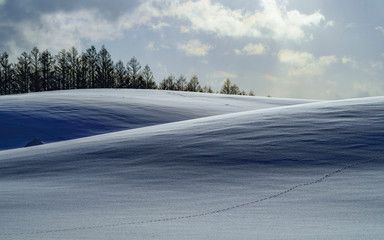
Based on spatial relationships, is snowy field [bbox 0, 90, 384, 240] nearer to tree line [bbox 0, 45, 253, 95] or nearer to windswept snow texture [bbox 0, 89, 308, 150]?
windswept snow texture [bbox 0, 89, 308, 150]

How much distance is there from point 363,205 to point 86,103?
424 inches

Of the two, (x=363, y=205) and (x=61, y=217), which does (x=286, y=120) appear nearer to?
(x=363, y=205)

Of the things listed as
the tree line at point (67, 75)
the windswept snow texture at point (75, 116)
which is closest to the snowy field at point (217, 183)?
the windswept snow texture at point (75, 116)

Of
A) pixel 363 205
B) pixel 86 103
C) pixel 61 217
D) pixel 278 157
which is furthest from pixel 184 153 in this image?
pixel 86 103

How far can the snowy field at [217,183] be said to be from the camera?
7.42 feet

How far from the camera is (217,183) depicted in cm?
334

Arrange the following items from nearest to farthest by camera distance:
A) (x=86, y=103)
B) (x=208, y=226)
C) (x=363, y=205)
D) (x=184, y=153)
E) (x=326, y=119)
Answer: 1. (x=208, y=226)
2. (x=363, y=205)
3. (x=184, y=153)
4. (x=326, y=119)
5. (x=86, y=103)

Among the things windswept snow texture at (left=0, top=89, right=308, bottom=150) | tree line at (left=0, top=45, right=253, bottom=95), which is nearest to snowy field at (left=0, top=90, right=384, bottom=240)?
windswept snow texture at (left=0, top=89, right=308, bottom=150)

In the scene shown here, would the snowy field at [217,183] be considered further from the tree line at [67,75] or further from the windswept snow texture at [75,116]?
the tree line at [67,75]

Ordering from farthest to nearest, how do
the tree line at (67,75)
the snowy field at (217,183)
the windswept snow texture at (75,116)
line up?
1. the tree line at (67,75)
2. the windswept snow texture at (75,116)
3. the snowy field at (217,183)

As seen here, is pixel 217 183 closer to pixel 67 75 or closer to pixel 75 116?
pixel 75 116

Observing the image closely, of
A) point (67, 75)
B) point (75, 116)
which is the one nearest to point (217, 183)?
point (75, 116)

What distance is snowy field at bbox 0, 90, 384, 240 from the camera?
2262 millimetres

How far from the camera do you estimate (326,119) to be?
17.6 ft
